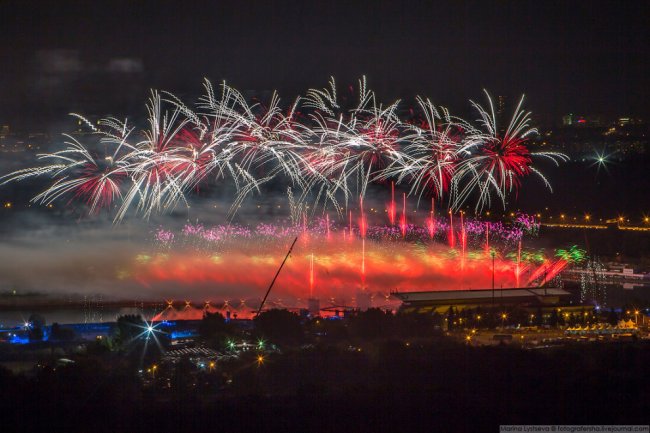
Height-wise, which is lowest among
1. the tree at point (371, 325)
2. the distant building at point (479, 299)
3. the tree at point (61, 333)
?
the tree at point (61, 333)

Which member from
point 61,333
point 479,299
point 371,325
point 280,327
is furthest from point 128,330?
point 479,299

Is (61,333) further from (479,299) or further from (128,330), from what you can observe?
(479,299)

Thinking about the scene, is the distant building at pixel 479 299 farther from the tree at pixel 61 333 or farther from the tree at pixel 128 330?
the tree at pixel 61 333

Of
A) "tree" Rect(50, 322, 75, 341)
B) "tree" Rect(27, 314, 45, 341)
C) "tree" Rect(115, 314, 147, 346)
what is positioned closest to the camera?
"tree" Rect(115, 314, 147, 346)

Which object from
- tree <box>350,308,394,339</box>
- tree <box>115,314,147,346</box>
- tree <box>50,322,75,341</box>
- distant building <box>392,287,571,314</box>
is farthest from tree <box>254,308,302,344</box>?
distant building <box>392,287,571,314</box>

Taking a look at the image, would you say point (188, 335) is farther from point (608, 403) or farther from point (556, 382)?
point (608, 403)

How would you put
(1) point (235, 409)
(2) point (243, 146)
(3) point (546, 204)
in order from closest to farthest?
(1) point (235, 409) < (2) point (243, 146) < (3) point (546, 204)

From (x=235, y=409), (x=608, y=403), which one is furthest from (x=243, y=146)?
(x=608, y=403)

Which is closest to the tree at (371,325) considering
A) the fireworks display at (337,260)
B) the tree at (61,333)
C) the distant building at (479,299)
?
the distant building at (479,299)

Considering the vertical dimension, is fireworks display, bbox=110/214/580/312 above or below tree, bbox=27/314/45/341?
above

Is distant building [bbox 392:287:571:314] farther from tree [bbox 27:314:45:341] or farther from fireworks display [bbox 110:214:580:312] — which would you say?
tree [bbox 27:314:45:341]

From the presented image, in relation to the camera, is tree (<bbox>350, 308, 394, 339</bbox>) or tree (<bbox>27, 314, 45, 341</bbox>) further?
tree (<bbox>27, 314, 45, 341</bbox>)
